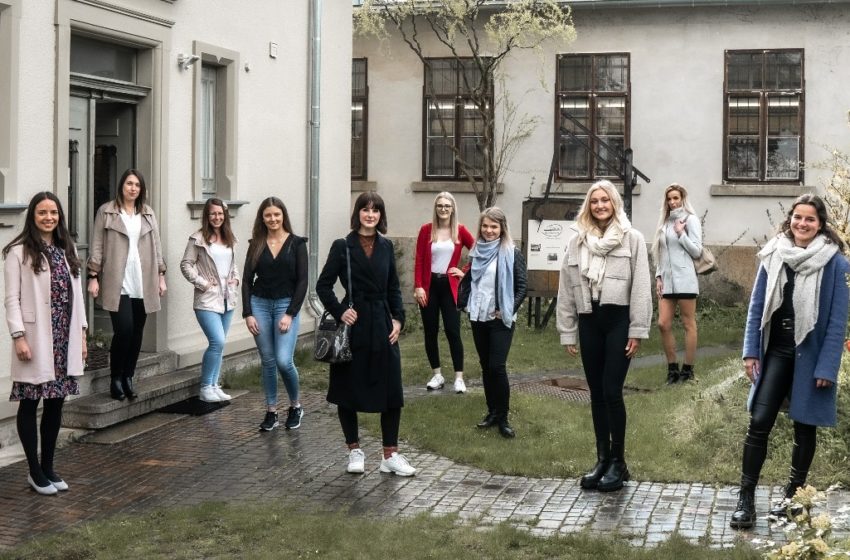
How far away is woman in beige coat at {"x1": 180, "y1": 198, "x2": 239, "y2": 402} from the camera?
11117 millimetres

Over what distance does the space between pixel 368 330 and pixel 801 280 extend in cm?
296

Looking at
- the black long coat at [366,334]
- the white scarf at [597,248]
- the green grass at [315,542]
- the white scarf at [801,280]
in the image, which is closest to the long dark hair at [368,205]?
the black long coat at [366,334]

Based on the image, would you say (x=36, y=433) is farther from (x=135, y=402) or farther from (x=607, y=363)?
(x=607, y=363)

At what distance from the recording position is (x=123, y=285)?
10438 millimetres

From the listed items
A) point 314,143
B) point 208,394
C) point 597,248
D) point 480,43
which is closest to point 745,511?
point 597,248

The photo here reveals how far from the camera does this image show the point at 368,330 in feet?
28.5

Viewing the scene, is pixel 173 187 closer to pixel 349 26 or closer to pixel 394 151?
pixel 349 26

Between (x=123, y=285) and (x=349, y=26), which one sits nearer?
(x=123, y=285)

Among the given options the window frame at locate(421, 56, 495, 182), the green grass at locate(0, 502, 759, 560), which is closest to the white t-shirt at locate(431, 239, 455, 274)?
the green grass at locate(0, 502, 759, 560)

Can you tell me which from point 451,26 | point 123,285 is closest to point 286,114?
point 123,285

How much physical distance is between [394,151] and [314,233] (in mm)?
5995

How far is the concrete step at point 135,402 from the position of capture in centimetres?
1012

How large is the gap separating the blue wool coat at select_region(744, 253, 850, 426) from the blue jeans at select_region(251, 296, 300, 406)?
4.47 m

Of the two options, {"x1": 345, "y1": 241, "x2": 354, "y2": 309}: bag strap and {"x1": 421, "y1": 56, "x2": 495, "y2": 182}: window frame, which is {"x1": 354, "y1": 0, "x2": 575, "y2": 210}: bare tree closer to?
{"x1": 421, "y1": 56, "x2": 495, "y2": 182}: window frame
